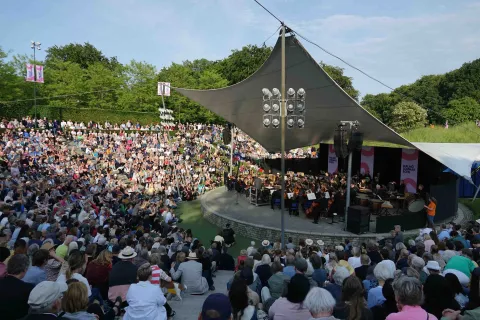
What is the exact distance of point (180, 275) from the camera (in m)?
5.60

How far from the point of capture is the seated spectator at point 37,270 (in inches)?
157

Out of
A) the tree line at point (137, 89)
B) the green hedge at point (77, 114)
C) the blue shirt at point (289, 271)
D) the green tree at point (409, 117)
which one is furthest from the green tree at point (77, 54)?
the blue shirt at point (289, 271)

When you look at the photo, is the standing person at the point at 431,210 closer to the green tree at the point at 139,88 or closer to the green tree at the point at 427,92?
the green tree at the point at 139,88

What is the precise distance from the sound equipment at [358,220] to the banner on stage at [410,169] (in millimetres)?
5104

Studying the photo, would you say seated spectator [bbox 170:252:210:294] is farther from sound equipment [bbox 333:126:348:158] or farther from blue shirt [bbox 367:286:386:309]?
sound equipment [bbox 333:126:348:158]

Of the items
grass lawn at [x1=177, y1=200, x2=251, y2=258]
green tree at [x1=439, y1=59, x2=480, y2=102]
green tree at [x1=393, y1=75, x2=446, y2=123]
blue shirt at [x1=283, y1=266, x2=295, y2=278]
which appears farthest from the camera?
green tree at [x1=393, y1=75, x2=446, y2=123]

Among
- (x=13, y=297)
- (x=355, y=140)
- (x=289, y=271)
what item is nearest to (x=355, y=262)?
(x=289, y=271)

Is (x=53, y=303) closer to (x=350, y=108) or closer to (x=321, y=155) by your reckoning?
(x=350, y=108)

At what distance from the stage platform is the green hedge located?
22957 millimetres

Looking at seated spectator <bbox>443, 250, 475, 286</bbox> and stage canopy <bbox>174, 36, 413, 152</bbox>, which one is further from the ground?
stage canopy <bbox>174, 36, 413, 152</bbox>

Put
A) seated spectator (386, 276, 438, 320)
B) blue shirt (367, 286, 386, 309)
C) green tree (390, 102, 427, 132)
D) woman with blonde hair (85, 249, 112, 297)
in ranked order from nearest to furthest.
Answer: seated spectator (386, 276, 438, 320), blue shirt (367, 286, 386, 309), woman with blonde hair (85, 249, 112, 297), green tree (390, 102, 427, 132)

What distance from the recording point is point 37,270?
4.05m

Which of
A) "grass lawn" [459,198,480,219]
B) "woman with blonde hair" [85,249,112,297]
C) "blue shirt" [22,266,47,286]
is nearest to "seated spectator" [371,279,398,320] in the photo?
"woman with blonde hair" [85,249,112,297]

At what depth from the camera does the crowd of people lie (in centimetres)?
272
